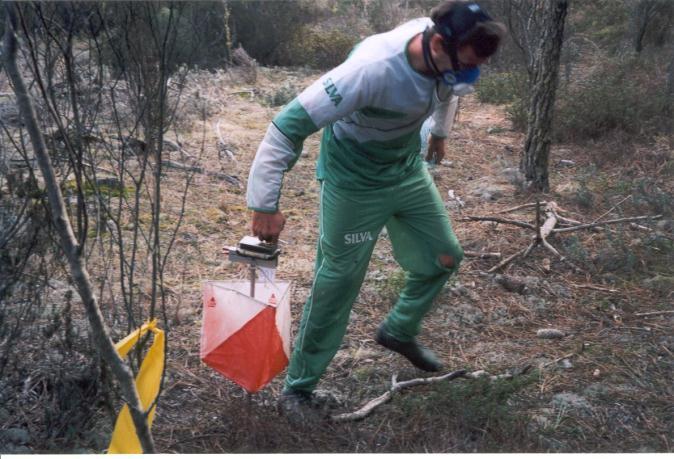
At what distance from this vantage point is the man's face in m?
2.58

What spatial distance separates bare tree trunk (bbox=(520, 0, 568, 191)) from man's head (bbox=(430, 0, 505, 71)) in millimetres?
3558

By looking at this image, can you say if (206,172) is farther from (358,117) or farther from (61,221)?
(61,221)

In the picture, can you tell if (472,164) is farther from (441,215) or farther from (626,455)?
(626,455)

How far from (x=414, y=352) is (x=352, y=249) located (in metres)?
0.75

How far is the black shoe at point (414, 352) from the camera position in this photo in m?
3.49

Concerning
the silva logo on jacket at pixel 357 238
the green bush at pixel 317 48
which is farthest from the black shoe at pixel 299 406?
the green bush at pixel 317 48

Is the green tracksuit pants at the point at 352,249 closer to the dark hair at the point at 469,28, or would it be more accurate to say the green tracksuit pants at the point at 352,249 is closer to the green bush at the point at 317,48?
the dark hair at the point at 469,28

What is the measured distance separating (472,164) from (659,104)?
212 centimetres

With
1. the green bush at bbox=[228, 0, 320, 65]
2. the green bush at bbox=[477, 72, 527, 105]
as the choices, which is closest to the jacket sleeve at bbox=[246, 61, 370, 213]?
the green bush at bbox=[477, 72, 527, 105]

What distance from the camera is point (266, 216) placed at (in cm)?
Answer: 268

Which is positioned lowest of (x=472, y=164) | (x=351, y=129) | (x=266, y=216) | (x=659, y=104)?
(x=472, y=164)

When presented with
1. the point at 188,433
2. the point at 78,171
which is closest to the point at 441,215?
the point at 188,433

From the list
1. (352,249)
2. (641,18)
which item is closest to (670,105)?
(641,18)

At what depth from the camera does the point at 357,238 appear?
3023 millimetres
